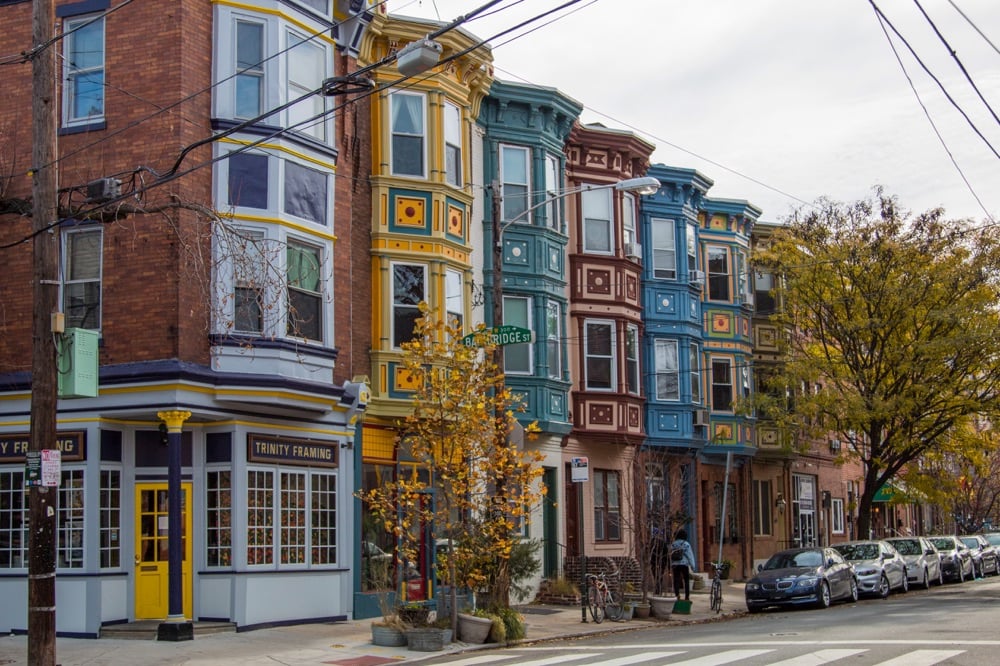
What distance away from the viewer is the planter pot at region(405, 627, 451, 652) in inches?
715

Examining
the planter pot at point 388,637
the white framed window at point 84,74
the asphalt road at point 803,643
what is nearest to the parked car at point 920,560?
the asphalt road at point 803,643

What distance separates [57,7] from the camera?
2112cm

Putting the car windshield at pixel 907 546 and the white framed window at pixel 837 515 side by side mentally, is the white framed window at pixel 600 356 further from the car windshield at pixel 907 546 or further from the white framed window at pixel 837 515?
the white framed window at pixel 837 515

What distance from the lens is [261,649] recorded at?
59.0ft

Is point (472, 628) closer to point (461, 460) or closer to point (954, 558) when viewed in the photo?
point (461, 460)

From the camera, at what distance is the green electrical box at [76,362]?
15.8 m

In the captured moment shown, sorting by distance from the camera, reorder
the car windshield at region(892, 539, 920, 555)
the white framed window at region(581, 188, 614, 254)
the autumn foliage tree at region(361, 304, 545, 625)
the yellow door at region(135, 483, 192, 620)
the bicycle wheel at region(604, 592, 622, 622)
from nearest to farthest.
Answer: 1. the autumn foliage tree at region(361, 304, 545, 625)
2. the yellow door at region(135, 483, 192, 620)
3. the bicycle wheel at region(604, 592, 622, 622)
4. the white framed window at region(581, 188, 614, 254)
5. the car windshield at region(892, 539, 920, 555)

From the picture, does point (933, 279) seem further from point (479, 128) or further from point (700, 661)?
point (700, 661)

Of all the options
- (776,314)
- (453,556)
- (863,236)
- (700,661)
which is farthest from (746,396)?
(700,661)

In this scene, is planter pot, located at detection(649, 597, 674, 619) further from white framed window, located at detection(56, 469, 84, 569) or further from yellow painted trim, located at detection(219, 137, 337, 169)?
white framed window, located at detection(56, 469, 84, 569)

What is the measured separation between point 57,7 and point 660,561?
1561cm

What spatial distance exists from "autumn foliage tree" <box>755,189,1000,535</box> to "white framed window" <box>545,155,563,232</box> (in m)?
8.63

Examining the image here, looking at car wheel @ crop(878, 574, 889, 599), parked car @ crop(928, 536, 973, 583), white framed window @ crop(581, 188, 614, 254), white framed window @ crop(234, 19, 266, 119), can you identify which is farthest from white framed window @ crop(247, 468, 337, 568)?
parked car @ crop(928, 536, 973, 583)

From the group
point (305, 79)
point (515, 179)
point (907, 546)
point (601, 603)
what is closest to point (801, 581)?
point (601, 603)
